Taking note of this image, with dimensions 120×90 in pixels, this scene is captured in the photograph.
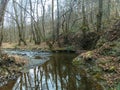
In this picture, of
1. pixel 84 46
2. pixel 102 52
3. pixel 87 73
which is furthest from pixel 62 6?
pixel 87 73

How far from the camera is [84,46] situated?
2678 cm

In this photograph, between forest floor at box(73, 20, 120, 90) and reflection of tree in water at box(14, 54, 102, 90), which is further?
forest floor at box(73, 20, 120, 90)

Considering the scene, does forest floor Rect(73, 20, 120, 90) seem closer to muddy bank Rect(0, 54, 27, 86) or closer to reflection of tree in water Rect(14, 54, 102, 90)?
reflection of tree in water Rect(14, 54, 102, 90)

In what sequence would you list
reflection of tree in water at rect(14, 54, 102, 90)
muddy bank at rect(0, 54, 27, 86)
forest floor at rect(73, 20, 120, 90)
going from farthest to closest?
muddy bank at rect(0, 54, 27, 86)
forest floor at rect(73, 20, 120, 90)
reflection of tree in water at rect(14, 54, 102, 90)

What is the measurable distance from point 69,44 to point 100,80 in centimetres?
1986

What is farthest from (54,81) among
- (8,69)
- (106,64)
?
(106,64)

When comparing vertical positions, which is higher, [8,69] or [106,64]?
[106,64]

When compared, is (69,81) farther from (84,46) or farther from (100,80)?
(84,46)

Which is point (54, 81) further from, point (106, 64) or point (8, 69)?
point (106, 64)

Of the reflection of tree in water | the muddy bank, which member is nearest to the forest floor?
the reflection of tree in water

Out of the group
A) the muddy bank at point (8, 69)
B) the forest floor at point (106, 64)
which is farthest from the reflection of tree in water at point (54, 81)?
the forest floor at point (106, 64)

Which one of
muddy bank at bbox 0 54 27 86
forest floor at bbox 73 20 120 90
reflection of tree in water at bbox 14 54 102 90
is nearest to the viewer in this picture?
reflection of tree in water at bbox 14 54 102 90

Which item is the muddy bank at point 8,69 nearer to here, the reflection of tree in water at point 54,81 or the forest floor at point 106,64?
the reflection of tree in water at point 54,81

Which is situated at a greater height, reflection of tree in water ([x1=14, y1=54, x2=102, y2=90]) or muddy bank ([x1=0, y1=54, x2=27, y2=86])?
muddy bank ([x1=0, y1=54, x2=27, y2=86])
